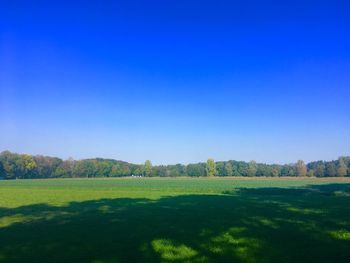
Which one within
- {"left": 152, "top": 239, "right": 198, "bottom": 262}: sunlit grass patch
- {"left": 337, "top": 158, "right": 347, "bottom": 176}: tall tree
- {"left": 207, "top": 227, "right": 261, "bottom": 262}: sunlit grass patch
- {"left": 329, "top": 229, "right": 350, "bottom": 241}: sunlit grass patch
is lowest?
{"left": 152, "top": 239, "right": 198, "bottom": 262}: sunlit grass patch

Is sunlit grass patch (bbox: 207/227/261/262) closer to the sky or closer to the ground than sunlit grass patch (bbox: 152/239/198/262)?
closer to the sky

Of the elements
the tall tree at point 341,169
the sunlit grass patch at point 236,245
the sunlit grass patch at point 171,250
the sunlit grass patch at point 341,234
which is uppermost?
the tall tree at point 341,169

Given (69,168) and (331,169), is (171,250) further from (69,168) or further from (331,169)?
(69,168)

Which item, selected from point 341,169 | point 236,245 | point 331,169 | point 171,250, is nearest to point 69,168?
point 331,169

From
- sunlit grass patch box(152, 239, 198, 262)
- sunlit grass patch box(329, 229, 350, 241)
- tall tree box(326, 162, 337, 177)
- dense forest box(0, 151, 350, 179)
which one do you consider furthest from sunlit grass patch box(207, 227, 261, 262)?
dense forest box(0, 151, 350, 179)

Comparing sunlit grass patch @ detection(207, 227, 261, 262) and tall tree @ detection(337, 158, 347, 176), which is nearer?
sunlit grass patch @ detection(207, 227, 261, 262)

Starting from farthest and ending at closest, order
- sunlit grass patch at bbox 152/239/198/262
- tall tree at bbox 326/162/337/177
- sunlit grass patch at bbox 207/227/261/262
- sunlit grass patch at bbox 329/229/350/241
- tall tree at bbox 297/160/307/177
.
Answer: tall tree at bbox 297/160/307/177, tall tree at bbox 326/162/337/177, sunlit grass patch at bbox 329/229/350/241, sunlit grass patch at bbox 207/227/261/262, sunlit grass patch at bbox 152/239/198/262

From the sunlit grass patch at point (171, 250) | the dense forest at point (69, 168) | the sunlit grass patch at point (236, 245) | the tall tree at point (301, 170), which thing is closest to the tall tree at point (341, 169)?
the dense forest at point (69, 168)

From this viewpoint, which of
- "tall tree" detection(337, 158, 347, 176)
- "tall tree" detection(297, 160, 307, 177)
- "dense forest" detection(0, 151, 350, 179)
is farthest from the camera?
"tall tree" detection(297, 160, 307, 177)

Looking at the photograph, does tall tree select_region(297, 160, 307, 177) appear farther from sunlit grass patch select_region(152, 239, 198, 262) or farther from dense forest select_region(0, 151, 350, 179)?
sunlit grass patch select_region(152, 239, 198, 262)

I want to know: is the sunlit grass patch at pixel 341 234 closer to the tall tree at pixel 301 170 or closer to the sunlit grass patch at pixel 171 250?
the sunlit grass patch at pixel 171 250

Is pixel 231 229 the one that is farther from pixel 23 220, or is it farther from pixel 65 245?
pixel 23 220

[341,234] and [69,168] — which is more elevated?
[69,168]

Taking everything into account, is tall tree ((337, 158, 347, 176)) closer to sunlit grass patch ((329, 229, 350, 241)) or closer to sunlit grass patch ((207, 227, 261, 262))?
sunlit grass patch ((329, 229, 350, 241))
